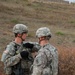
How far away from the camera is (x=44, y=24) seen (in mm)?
23531

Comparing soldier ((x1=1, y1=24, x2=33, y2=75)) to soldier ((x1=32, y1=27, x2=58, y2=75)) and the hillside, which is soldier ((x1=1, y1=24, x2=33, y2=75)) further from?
the hillside

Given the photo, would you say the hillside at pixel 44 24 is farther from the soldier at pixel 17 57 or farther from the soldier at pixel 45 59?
the soldier at pixel 45 59

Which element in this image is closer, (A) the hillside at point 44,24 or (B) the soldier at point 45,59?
(B) the soldier at point 45,59

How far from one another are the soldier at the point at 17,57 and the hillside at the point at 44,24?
11.7ft

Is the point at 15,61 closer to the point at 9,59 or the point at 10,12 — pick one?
the point at 9,59

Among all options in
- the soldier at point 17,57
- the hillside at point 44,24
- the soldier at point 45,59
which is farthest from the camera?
the hillside at point 44,24

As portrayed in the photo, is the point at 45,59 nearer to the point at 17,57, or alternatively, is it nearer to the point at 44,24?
the point at 17,57

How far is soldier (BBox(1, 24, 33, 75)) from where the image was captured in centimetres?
568

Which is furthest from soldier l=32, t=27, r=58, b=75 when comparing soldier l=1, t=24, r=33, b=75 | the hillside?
the hillside

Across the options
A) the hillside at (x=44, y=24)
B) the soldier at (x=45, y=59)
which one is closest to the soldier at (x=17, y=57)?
the soldier at (x=45, y=59)

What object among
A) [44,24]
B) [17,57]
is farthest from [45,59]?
[44,24]

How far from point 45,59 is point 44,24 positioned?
59.8ft

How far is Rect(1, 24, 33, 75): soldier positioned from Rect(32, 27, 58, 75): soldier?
35 centimetres

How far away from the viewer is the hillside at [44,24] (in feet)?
31.7
